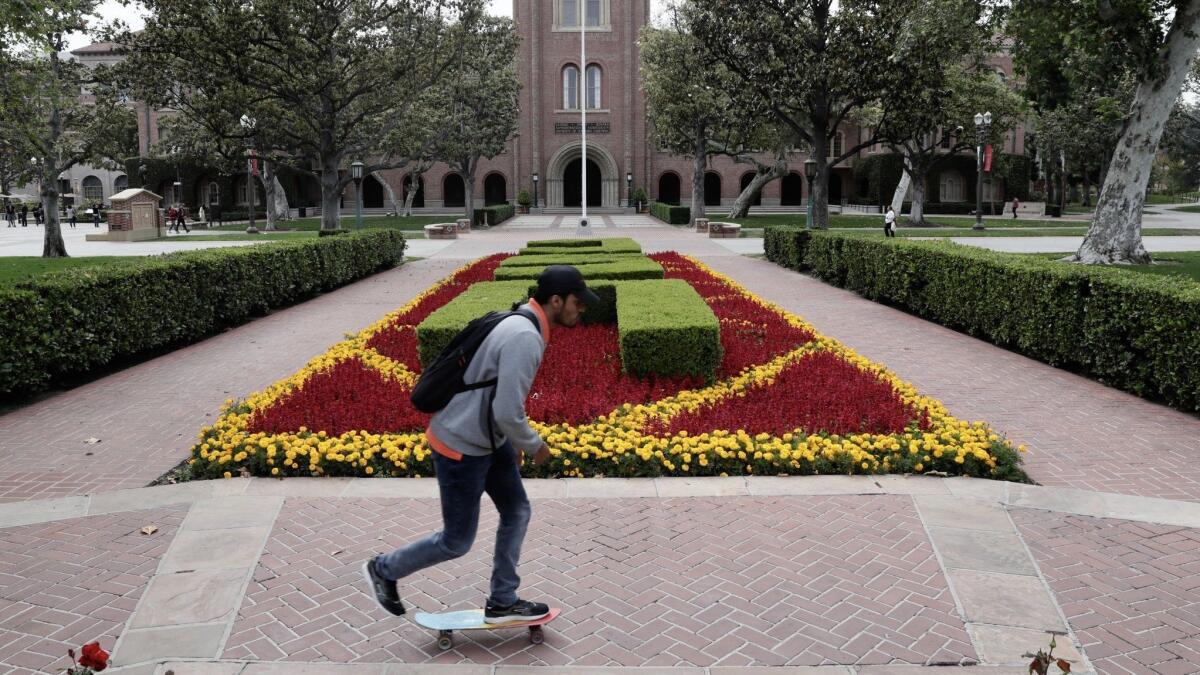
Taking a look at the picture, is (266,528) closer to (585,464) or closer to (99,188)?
(585,464)

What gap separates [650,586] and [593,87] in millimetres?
55532

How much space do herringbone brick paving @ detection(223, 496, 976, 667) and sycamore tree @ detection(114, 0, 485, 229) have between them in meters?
19.8

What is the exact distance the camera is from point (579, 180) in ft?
197

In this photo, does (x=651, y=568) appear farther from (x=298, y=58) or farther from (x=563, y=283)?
(x=298, y=58)

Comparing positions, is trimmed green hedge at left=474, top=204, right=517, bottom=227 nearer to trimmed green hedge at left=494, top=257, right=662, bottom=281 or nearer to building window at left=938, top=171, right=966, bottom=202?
building window at left=938, top=171, right=966, bottom=202

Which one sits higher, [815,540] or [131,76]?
[131,76]

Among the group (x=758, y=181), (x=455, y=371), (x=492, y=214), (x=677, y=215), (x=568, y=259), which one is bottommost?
(x=455, y=371)

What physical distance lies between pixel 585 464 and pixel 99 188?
252ft

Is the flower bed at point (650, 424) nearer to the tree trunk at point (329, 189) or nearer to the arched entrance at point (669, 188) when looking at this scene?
the tree trunk at point (329, 189)

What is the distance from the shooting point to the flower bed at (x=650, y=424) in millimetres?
6219

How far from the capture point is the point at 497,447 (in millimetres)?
3777

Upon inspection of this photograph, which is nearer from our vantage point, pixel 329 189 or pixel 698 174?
pixel 329 189

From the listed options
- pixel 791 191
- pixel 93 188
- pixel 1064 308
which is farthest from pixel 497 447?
pixel 93 188

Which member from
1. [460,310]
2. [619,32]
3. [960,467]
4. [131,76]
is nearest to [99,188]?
[619,32]
